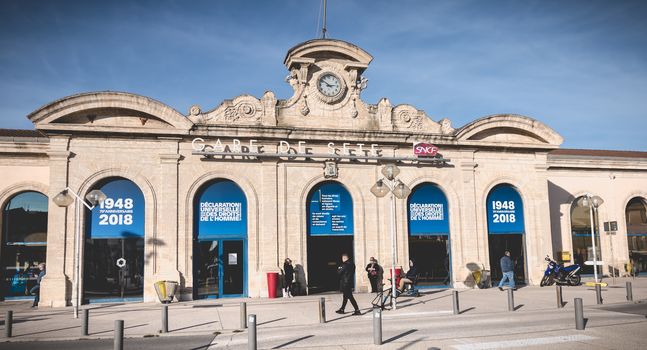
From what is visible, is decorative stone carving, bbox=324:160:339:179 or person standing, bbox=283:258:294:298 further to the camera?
decorative stone carving, bbox=324:160:339:179

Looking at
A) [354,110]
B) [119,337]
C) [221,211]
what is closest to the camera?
[119,337]

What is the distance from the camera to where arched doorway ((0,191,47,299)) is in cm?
2256

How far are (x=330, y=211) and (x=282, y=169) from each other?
279 centimetres

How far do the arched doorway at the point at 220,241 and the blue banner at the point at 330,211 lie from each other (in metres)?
2.96

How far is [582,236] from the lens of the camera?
2967cm

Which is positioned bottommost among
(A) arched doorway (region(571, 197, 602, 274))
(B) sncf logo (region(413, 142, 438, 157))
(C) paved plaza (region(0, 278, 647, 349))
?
(C) paved plaza (region(0, 278, 647, 349))

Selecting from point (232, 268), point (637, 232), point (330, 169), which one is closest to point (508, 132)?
point (330, 169)

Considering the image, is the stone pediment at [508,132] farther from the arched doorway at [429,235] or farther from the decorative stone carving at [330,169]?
the decorative stone carving at [330,169]

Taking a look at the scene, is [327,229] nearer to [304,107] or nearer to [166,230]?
[304,107]

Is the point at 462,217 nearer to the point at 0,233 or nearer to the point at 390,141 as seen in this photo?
the point at 390,141

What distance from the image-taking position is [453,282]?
80.1 feet

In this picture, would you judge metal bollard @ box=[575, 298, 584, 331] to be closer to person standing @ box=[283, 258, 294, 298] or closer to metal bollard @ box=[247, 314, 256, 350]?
metal bollard @ box=[247, 314, 256, 350]

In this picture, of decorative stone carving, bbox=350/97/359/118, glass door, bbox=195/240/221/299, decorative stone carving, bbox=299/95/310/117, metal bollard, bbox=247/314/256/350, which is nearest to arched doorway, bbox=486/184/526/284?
decorative stone carving, bbox=350/97/359/118

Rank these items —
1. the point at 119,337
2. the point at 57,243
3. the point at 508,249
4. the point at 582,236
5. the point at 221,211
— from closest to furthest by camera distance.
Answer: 1. the point at 119,337
2. the point at 57,243
3. the point at 221,211
4. the point at 508,249
5. the point at 582,236
